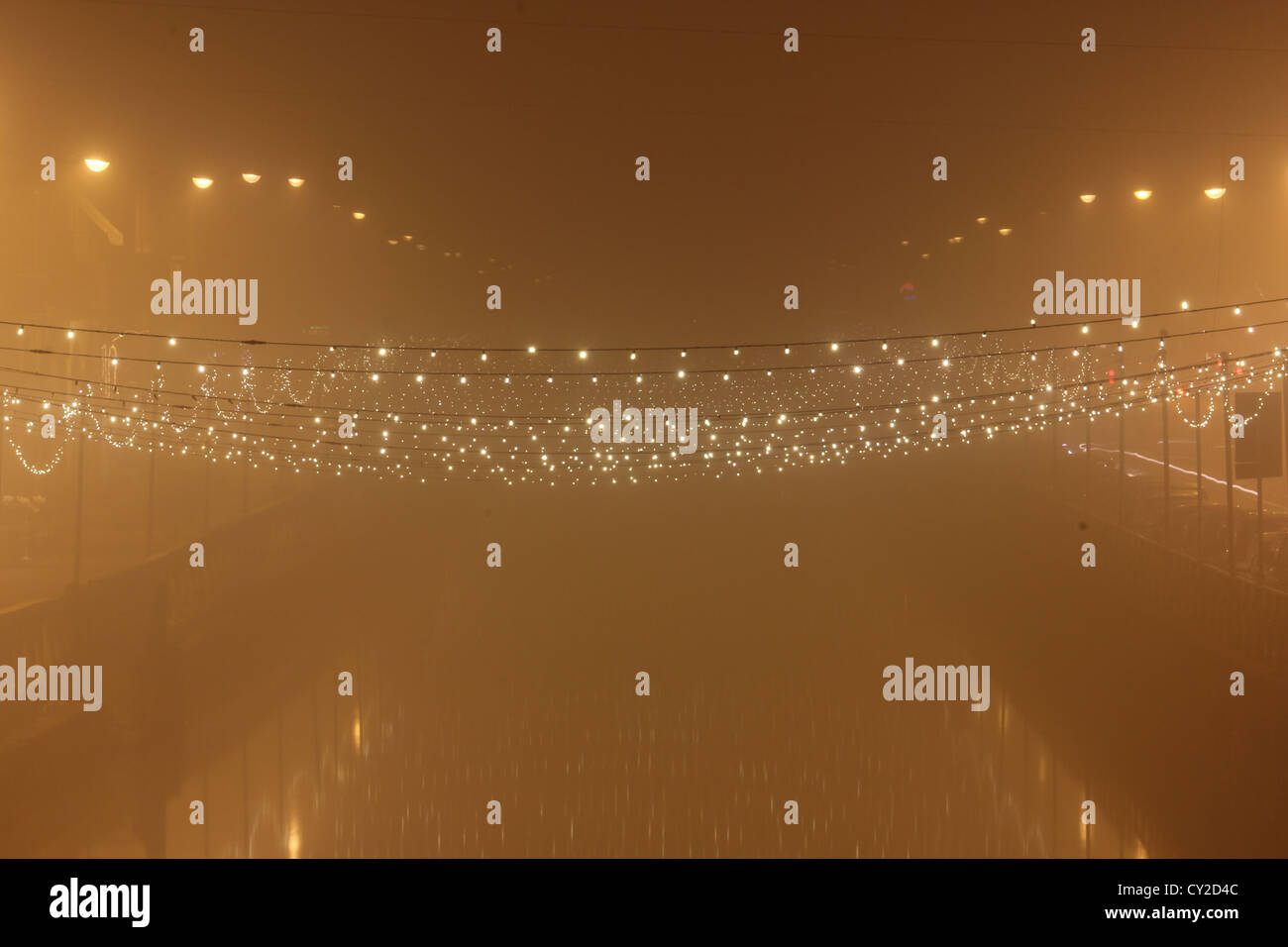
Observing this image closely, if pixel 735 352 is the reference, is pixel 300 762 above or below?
below

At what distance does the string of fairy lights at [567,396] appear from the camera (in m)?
13.3

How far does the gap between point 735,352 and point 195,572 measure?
11181 mm

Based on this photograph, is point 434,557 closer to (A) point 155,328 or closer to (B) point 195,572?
(B) point 195,572

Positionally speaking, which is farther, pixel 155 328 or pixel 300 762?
pixel 155 328

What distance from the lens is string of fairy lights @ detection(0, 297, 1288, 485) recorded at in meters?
13.3

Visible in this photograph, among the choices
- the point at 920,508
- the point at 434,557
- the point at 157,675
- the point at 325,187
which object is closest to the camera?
the point at 325,187

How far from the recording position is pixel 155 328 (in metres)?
12.5

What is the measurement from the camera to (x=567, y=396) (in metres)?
19.8

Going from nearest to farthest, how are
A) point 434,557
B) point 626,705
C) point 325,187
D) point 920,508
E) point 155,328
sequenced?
point 325,187
point 626,705
point 155,328
point 434,557
point 920,508

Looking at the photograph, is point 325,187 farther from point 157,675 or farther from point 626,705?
point 626,705

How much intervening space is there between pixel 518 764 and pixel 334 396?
1091cm
